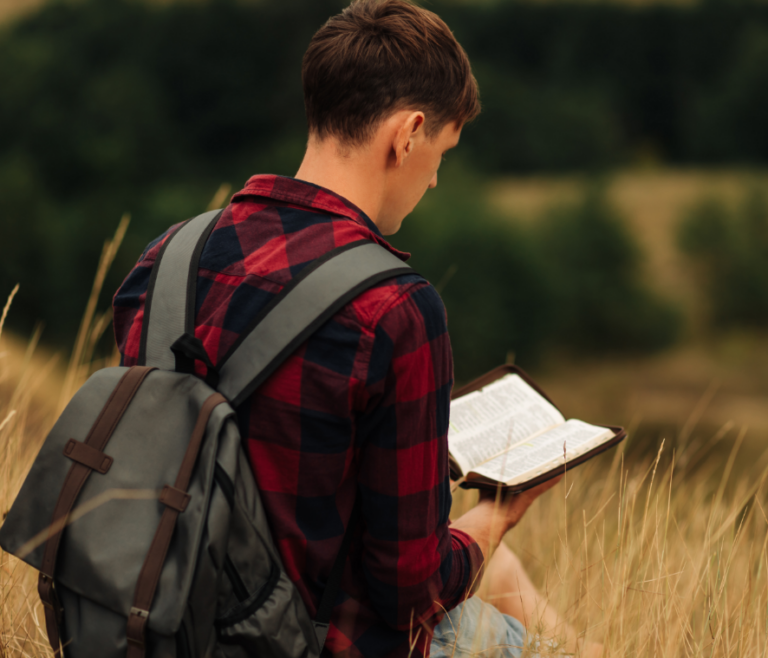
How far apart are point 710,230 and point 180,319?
108 feet

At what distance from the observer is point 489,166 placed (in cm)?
3731

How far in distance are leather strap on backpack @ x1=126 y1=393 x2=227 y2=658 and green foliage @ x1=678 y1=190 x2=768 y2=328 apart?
32749 mm

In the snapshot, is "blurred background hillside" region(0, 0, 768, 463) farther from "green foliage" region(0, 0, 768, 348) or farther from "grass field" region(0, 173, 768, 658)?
"grass field" region(0, 173, 768, 658)

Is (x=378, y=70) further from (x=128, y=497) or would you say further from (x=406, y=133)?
(x=128, y=497)

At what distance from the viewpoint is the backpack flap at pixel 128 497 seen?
33.1 inches

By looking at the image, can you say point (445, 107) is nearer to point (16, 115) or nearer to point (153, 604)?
point (153, 604)

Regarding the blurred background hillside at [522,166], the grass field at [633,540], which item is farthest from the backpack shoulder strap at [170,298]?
the blurred background hillside at [522,166]

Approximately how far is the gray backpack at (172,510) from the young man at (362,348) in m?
0.03

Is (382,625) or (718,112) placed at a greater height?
(718,112)

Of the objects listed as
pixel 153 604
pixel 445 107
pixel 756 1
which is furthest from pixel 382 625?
pixel 756 1

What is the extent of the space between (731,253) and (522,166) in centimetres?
1260

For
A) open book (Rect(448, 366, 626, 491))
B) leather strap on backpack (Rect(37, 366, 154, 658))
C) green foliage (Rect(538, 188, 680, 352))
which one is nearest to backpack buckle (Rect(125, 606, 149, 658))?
leather strap on backpack (Rect(37, 366, 154, 658))

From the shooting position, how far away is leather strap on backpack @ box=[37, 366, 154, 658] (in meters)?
0.88

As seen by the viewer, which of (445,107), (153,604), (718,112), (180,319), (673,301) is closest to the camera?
(153,604)
